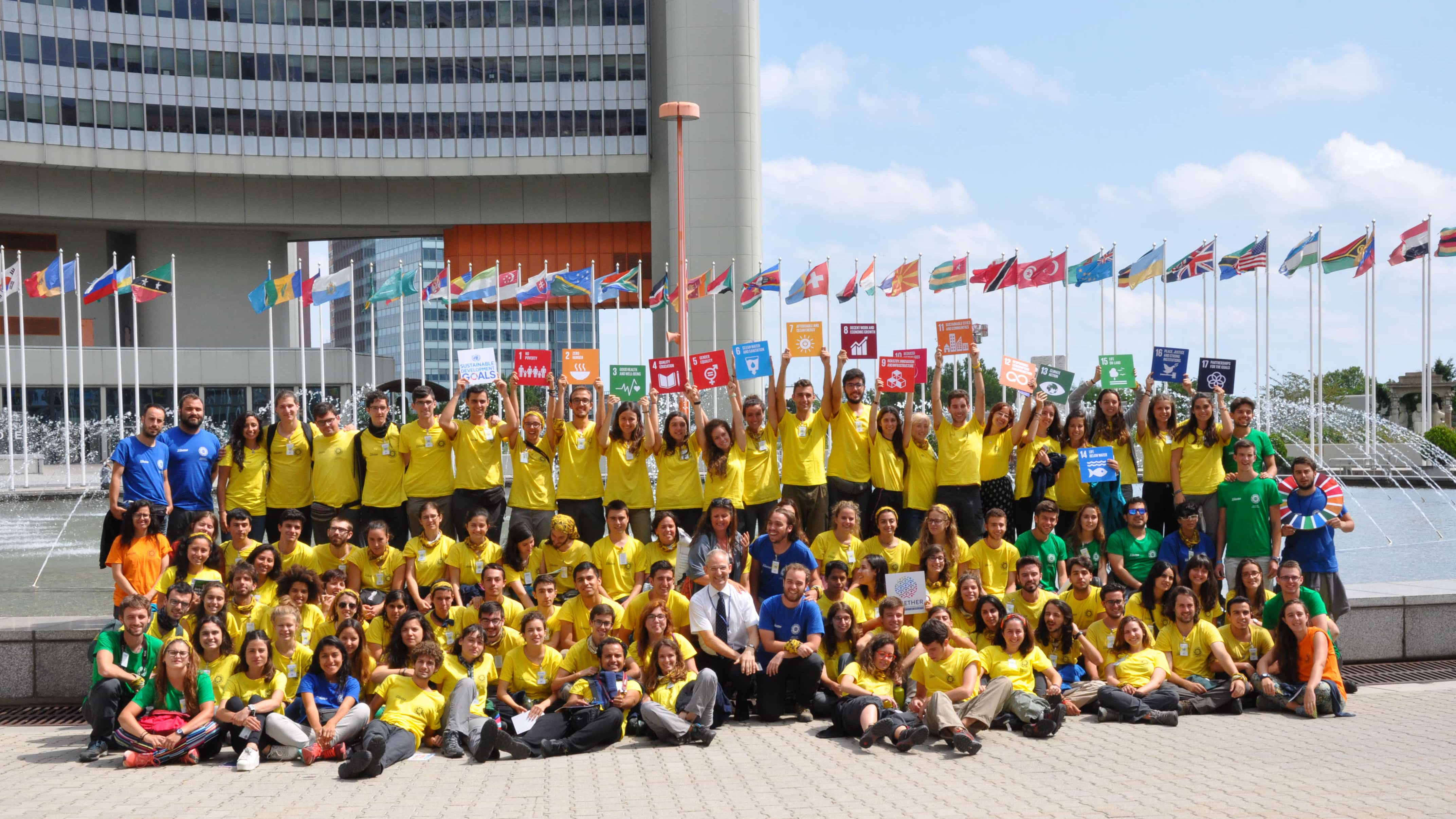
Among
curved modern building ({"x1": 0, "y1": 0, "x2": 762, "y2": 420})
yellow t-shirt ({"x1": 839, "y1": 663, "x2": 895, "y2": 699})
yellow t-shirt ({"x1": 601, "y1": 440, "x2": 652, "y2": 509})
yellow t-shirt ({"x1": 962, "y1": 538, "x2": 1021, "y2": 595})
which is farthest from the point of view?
curved modern building ({"x1": 0, "y1": 0, "x2": 762, "y2": 420})

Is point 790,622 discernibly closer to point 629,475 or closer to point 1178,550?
point 629,475

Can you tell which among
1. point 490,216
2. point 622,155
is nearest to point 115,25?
point 490,216

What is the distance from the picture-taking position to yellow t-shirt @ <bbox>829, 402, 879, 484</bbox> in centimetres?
1127

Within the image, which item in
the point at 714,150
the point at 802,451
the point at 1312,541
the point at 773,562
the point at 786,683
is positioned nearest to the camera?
the point at 786,683

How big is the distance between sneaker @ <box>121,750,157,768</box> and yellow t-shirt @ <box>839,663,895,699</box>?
472 cm

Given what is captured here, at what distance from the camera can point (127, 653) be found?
8.80 meters

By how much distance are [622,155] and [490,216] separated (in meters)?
6.70

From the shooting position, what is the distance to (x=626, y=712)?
29.1 feet

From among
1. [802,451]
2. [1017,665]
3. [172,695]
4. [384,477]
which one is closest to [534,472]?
[384,477]

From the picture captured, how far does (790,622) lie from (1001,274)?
23.6 metres

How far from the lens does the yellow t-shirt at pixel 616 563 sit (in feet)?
33.5

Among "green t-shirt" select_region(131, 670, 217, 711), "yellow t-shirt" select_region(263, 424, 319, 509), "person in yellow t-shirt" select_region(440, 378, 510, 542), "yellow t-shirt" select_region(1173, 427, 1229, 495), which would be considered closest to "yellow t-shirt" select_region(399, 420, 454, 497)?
"person in yellow t-shirt" select_region(440, 378, 510, 542)

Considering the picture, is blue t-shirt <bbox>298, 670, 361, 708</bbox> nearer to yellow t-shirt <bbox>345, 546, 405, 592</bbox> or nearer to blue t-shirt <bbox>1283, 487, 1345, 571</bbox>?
yellow t-shirt <bbox>345, 546, 405, 592</bbox>

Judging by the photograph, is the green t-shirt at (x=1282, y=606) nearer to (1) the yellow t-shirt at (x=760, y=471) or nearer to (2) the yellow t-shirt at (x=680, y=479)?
(1) the yellow t-shirt at (x=760, y=471)
